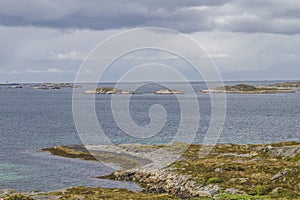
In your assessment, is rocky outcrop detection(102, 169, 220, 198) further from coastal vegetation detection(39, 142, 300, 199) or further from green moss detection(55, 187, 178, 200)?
green moss detection(55, 187, 178, 200)

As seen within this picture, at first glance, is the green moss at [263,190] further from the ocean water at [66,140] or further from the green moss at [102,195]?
the ocean water at [66,140]

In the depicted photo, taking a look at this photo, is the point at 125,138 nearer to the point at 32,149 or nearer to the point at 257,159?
the point at 32,149

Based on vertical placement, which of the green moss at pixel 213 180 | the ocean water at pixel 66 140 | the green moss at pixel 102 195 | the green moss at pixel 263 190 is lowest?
the ocean water at pixel 66 140

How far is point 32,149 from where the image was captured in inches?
3366

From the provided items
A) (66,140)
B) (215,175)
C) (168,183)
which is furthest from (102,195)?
(66,140)

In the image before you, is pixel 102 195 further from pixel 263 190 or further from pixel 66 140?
pixel 66 140

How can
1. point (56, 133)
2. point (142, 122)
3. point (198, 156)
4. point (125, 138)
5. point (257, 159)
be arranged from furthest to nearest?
1. point (142, 122)
2. point (56, 133)
3. point (125, 138)
4. point (198, 156)
5. point (257, 159)

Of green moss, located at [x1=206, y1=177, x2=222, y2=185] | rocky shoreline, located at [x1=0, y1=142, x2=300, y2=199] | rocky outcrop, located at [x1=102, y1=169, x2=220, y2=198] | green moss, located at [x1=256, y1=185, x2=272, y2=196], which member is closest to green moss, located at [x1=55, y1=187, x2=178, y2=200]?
rocky shoreline, located at [x1=0, y1=142, x2=300, y2=199]

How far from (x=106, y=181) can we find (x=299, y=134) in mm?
68614

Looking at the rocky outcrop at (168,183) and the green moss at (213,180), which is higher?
the green moss at (213,180)

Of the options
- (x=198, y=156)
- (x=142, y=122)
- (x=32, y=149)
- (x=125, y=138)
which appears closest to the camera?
(x=198, y=156)

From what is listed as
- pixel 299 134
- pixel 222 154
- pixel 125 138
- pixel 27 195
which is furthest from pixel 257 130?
pixel 27 195

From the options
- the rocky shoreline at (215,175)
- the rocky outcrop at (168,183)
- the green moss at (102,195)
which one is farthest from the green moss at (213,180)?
the green moss at (102,195)

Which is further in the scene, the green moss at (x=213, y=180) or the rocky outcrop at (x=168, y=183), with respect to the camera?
the green moss at (x=213, y=180)
